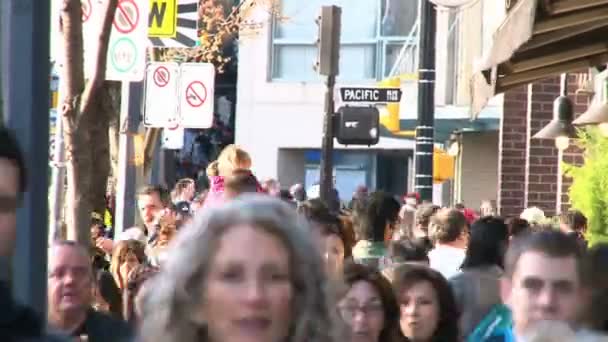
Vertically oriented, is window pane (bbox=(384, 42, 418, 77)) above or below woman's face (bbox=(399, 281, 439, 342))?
above

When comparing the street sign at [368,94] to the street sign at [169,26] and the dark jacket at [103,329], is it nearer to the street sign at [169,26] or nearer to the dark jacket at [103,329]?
the street sign at [169,26]

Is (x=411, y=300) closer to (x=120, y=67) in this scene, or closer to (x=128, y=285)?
(x=128, y=285)

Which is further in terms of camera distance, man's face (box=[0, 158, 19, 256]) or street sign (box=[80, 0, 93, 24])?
street sign (box=[80, 0, 93, 24])

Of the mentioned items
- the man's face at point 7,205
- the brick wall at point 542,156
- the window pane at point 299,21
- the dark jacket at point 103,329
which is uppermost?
the window pane at point 299,21

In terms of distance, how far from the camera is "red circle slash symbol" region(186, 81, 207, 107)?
2033 centimetres

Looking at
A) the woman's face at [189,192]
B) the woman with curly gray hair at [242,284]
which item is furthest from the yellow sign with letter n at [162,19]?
the woman with curly gray hair at [242,284]

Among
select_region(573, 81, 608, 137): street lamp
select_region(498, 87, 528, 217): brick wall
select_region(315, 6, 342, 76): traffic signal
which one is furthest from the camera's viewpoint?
select_region(498, 87, 528, 217): brick wall

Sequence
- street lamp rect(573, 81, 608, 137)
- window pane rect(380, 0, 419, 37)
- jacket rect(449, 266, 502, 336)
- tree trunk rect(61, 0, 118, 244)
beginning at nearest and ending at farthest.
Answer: jacket rect(449, 266, 502, 336)
tree trunk rect(61, 0, 118, 244)
street lamp rect(573, 81, 608, 137)
window pane rect(380, 0, 419, 37)

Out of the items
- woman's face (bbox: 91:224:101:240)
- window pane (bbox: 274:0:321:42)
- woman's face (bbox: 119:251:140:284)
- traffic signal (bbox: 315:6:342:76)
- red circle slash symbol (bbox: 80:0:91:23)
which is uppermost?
window pane (bbox: 274:0:321:42)

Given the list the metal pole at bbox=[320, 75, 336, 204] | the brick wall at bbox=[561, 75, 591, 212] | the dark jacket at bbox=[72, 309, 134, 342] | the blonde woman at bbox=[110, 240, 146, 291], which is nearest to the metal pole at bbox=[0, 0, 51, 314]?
the dark jacket at bbox=[72, 309, 134, 342]

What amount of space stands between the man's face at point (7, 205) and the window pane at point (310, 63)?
39960mm

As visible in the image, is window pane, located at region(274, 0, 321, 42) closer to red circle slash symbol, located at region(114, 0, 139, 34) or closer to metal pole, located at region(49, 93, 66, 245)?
red circle slash symbol, located at region(114, 0, 139, 34)

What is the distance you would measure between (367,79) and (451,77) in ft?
39.0

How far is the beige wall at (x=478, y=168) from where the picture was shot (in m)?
34.3
